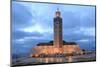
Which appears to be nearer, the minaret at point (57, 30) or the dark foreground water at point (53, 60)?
the dark foreground water at point (53, 60)

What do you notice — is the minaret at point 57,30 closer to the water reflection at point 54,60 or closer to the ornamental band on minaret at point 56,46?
the ornamental band on minaret at point 56,46

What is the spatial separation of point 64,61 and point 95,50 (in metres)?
0.56

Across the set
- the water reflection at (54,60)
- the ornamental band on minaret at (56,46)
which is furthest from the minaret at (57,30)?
the water reflection at (54,60)

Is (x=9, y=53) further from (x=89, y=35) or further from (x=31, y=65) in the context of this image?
(x=89, y=35)

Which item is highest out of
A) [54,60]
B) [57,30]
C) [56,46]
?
[57,30]

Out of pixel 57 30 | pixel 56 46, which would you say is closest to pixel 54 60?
pixel 56 46

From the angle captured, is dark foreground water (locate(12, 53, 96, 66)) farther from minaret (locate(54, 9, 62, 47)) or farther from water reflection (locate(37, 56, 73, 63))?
minaret (locate(54, 9, 62, 47))

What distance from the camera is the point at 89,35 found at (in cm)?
339

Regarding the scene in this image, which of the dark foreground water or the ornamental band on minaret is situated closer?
the dark foreground water

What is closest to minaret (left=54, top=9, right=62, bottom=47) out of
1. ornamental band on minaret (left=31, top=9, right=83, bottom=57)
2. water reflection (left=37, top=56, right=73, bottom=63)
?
ornamental band on minaret (left=31, top=9, right=83, bottom=57)

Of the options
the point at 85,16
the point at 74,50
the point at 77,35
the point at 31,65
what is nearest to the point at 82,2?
the point at 85,16

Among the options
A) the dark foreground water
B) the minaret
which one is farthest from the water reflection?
the minaret

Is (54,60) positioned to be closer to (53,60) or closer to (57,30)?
(53,60)

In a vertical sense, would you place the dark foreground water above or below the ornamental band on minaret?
below
